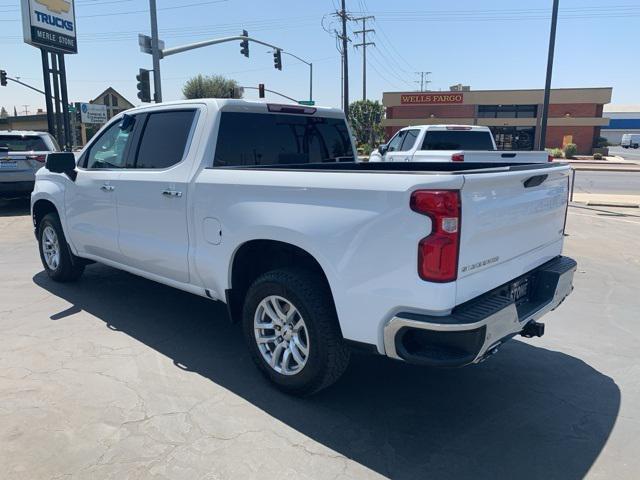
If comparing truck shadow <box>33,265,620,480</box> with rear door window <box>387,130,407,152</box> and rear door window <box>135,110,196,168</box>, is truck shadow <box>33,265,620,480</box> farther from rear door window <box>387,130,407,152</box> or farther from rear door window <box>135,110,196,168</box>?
rear door window <box>387,130,407,152</box>

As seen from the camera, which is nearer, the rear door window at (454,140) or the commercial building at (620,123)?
the rear door window at (454,140)

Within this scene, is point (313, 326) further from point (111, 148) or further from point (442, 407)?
point (111, 148)

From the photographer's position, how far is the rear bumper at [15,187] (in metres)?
11.4

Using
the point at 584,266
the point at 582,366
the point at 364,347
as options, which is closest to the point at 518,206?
the point at 364,347

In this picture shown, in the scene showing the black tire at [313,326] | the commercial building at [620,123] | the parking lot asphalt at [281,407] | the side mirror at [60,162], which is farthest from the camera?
the commercial building at [620,123]

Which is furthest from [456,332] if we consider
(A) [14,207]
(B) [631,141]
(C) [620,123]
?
(C) [620,123]

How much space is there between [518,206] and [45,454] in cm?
315

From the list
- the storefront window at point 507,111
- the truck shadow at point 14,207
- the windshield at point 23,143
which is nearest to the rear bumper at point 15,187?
the truck shadow at point 14,207

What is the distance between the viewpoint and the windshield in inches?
469

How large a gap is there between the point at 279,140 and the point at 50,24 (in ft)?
60.1

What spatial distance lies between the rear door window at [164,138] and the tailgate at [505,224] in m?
2.49

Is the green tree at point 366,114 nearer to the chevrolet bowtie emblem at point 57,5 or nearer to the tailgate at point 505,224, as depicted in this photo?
the chevrolet bowtie emblem at point 57,5

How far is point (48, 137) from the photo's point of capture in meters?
12.5

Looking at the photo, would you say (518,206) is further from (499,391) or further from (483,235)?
(499,391)
